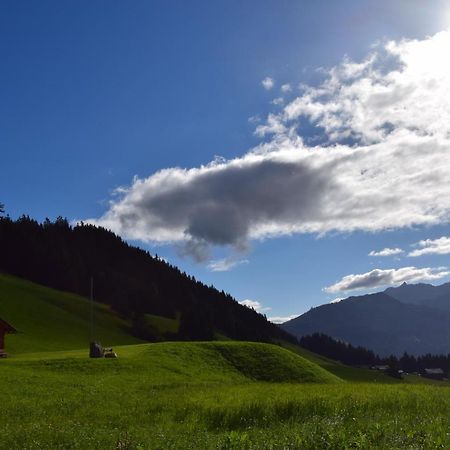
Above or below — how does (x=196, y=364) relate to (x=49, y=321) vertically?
below

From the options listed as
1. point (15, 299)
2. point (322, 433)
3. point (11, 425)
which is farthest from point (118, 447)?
point (15, 299)

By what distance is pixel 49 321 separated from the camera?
11912 cm

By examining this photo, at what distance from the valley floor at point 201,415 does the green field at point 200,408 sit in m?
0.06

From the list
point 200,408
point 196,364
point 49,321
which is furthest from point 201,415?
point 49,321

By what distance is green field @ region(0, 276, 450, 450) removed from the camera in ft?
50.9

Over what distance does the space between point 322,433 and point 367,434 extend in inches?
53.1

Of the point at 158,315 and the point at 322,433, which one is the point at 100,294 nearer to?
the point at 158,315

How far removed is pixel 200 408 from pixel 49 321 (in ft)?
339

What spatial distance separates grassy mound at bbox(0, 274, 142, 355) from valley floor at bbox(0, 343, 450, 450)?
177 ft

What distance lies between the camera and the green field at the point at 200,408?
15516 mm

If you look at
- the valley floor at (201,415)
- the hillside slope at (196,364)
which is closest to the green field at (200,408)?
the valley floor at (201,415)

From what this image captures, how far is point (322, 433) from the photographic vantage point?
1509 cm

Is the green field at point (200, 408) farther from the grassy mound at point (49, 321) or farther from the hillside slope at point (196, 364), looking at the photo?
the grassy mound at point (49, 321)

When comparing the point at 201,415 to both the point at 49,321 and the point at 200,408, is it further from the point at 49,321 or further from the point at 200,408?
the point at 49,321
